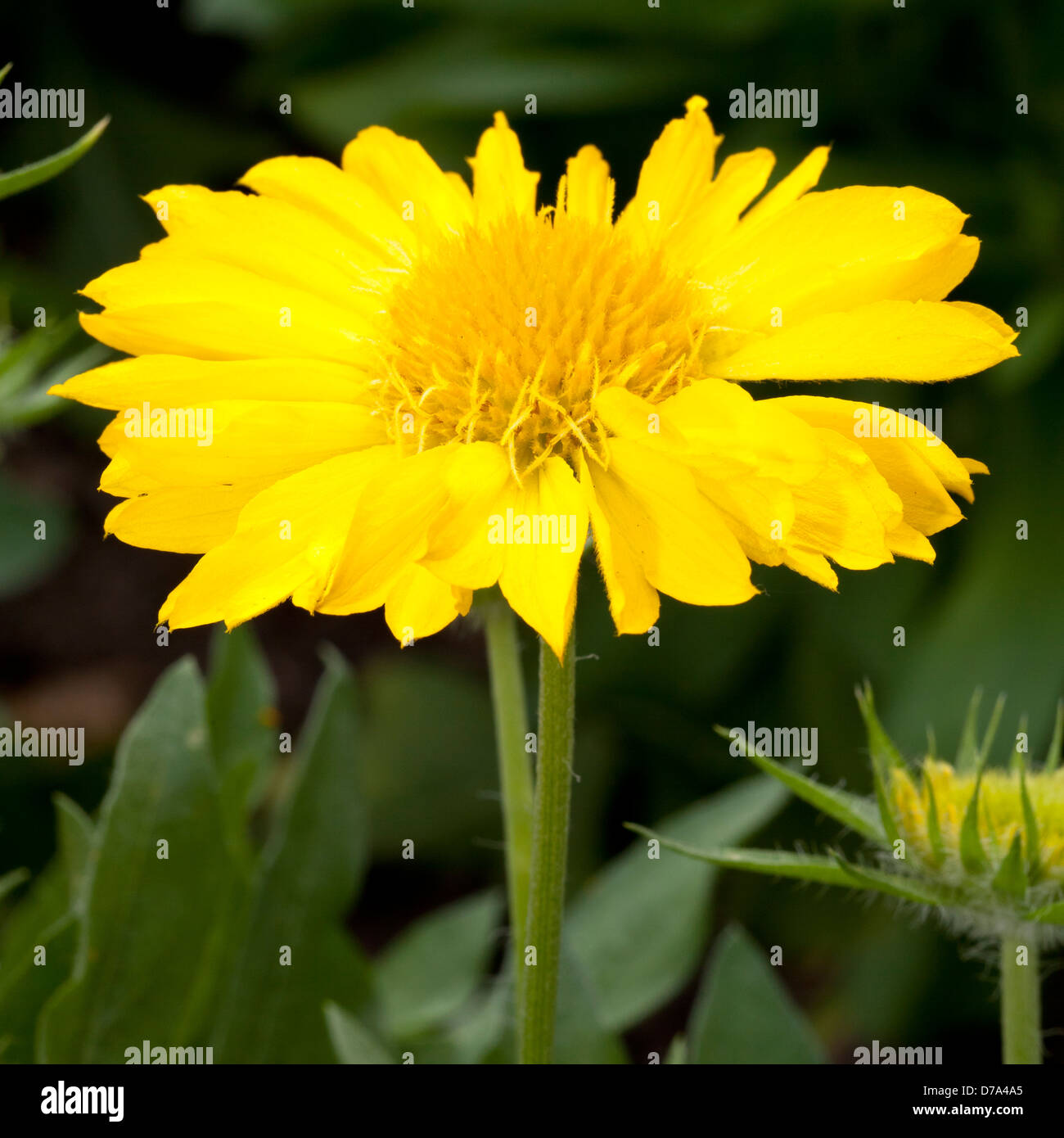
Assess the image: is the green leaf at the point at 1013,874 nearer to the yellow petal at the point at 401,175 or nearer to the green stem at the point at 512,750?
the green stem at the point at 512,750

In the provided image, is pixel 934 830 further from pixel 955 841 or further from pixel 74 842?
pixel 74 842

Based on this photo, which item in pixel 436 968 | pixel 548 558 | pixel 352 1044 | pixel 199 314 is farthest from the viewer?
pixel 436 968

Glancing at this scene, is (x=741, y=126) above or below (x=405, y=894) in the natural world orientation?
above

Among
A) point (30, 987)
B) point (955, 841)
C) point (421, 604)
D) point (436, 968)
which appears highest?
point (421, 604)

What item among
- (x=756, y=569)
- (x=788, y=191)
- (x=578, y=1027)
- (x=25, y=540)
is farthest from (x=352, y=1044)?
(x=25, y=540)

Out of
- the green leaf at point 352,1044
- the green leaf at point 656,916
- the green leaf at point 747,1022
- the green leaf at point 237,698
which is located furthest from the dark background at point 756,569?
the green leaf at point 352,1044

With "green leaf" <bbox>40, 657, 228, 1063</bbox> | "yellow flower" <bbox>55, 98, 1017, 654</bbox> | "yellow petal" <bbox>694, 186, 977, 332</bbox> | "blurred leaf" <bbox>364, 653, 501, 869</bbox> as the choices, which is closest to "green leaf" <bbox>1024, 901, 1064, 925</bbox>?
"yellow flower" <bbox>55, 98, 1017, 654</bbox>
